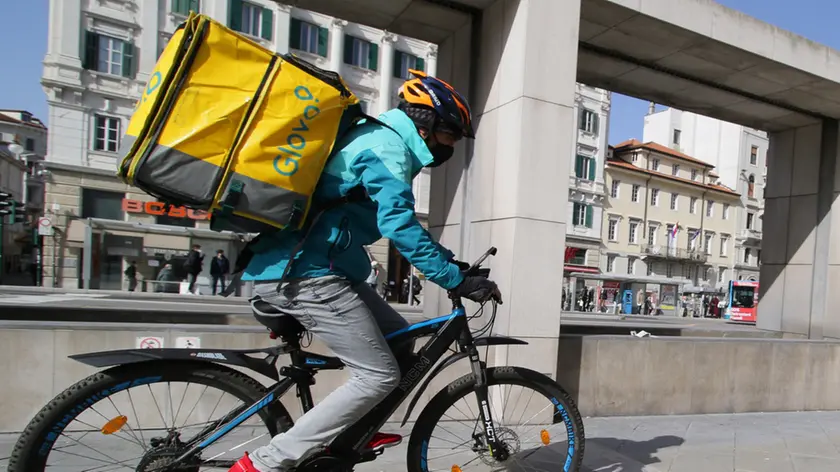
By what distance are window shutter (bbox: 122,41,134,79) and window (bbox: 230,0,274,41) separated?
4.32 meters

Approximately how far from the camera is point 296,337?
246 centimetres

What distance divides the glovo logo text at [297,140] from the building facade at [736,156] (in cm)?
6064

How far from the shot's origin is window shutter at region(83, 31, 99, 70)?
73.8ft

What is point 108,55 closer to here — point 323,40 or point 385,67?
point 323,40

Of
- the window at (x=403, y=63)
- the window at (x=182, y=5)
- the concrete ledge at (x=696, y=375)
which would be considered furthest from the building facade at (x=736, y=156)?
Result: the concrete ledge at (x=696, y=375)

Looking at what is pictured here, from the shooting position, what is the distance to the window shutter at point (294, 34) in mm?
26078

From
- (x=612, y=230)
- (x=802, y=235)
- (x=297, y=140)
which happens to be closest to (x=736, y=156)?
(x=612, y=230)

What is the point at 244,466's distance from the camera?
2316mm

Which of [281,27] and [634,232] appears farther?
[634,232]

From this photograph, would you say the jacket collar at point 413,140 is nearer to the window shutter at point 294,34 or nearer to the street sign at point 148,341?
the street sign at point 148,341

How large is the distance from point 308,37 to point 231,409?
26.7 metres

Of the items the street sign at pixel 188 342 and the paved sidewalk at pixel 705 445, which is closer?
the paved sidewalk at pixel 705 445

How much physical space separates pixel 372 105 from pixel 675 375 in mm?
24843

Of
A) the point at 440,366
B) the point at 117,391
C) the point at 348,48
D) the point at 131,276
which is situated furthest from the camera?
the point at 348,48
